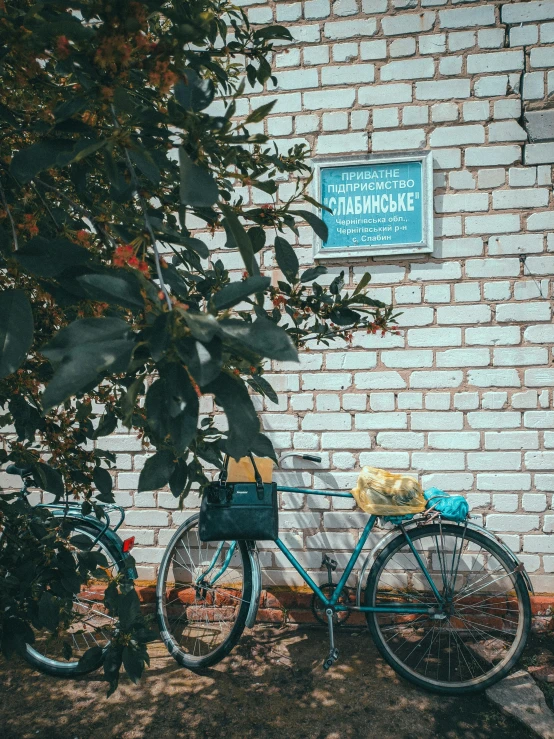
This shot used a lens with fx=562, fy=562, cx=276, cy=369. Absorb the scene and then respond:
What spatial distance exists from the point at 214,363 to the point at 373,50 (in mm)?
2664

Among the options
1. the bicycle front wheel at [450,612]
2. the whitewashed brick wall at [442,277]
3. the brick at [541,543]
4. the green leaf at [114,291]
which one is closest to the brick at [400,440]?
the whitewashed brick wall at [442,277]

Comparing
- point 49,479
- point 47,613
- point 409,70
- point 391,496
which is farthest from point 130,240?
point 409,70

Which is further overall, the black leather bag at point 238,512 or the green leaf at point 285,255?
the black leather bag at point 238,512

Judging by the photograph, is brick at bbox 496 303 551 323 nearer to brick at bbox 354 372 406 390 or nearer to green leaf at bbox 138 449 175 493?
brick at bbox 354 372 406 390

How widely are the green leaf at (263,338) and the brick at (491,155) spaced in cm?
245

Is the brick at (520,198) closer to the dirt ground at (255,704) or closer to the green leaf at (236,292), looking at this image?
the dirt ground at (255,704)

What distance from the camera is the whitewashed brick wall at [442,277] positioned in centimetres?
266

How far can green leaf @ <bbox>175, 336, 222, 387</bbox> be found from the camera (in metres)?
0.62

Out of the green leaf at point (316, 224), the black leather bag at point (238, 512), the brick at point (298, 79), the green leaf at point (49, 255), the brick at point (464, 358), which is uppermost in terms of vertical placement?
the brick at point (298, 79)

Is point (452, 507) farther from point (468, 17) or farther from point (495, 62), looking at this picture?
point (468, 17)

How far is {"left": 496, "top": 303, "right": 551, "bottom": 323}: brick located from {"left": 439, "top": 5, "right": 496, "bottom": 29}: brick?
133 cm

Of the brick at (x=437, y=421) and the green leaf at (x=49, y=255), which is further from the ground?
the green leaf at (x=49, y=255)

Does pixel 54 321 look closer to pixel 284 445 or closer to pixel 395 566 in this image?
pixel 284 445

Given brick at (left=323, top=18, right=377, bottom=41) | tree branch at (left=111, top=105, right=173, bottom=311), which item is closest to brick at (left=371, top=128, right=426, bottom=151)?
brick at (left=323, top=18, right=377, bottom=41)
